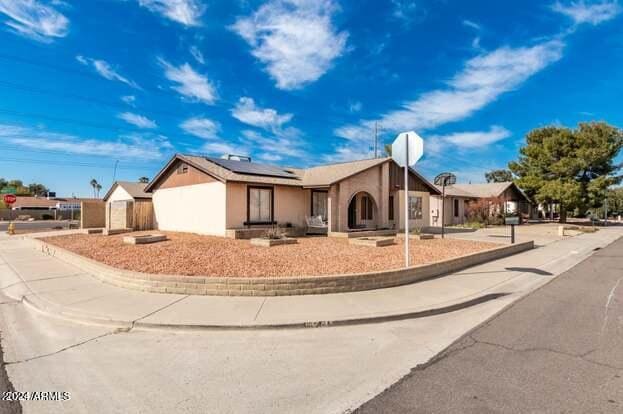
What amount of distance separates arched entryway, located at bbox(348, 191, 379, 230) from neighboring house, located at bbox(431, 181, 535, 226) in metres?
9.59

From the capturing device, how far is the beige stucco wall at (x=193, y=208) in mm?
14906

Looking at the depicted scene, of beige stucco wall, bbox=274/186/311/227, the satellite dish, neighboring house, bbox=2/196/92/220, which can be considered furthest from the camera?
neighboring house, bbox=2/196/92/220

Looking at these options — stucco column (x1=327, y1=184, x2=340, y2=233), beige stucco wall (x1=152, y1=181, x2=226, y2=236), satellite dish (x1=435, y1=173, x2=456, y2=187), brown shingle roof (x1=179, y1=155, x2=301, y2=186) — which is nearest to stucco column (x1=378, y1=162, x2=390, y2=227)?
satellite dish (x1=435, y1=173, x2=456, y2=187)

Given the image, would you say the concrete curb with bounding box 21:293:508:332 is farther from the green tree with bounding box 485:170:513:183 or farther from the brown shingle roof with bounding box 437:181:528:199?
the green tree with bounding box 485:170:513:183

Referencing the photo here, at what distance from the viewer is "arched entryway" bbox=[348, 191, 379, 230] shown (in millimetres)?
18603

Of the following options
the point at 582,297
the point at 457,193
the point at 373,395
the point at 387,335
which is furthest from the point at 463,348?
the point at 457,193

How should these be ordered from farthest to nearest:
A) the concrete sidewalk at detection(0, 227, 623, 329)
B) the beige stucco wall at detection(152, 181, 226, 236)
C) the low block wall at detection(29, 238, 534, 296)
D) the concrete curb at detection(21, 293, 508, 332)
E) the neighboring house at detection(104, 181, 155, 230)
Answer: the neighboring house at detection(104, 181, 155, 230) < the beige stucco wall at detection(152, 181, 226, 236) < the low block wall at detection(29, 238, 534, 296) < the concrete sidewalk at detection(0, 227, 623, 329) < the concrete curb at detection(21, 293, 508, 332)

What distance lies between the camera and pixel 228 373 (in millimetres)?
3504

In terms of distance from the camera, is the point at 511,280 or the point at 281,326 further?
the point at 511,280

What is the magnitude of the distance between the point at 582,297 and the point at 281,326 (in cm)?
648

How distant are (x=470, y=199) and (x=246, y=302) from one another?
31817 mm

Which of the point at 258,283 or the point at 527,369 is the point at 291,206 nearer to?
the point at 258,283

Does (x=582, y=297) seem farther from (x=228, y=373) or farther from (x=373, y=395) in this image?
(x=228, y=373)

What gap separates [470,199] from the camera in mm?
31969
